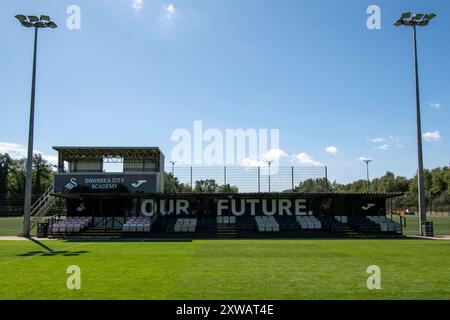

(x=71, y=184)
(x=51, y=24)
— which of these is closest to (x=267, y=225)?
(x=71, y=184)

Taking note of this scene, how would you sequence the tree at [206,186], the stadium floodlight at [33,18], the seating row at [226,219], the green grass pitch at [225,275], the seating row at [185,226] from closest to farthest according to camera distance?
the green grass pitch at [225,275]
the stadium floodlight at [33,18]
the seating row at [185,226]
the seating row at [226,219]
the tree at [206,186]

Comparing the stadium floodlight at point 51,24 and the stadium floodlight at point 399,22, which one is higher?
the stadium floodlight at point 399,22

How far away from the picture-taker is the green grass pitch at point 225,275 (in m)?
8.80

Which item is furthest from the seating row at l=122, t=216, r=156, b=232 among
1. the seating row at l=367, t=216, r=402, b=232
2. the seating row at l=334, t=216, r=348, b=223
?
the seating row at l=367, t=216, r=402, b=232

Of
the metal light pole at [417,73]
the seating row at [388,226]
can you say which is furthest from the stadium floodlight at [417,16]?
the seating row at [388,226]

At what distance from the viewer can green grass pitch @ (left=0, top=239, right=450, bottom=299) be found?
8.80m

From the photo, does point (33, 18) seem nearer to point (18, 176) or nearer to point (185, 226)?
point (185, 226)

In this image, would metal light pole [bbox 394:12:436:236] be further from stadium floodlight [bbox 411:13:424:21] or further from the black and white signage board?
the black and white signage board

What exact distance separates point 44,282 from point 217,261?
6.01m

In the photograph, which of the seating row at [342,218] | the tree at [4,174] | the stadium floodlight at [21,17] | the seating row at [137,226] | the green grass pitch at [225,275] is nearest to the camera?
the green grass pitch at [225,275]

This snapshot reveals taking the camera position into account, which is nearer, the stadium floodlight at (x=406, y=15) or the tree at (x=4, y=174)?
the stadium floodlight at (x=406, y=15)

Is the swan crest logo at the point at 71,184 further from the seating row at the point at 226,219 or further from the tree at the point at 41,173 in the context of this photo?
the tree at the point at 41,173
